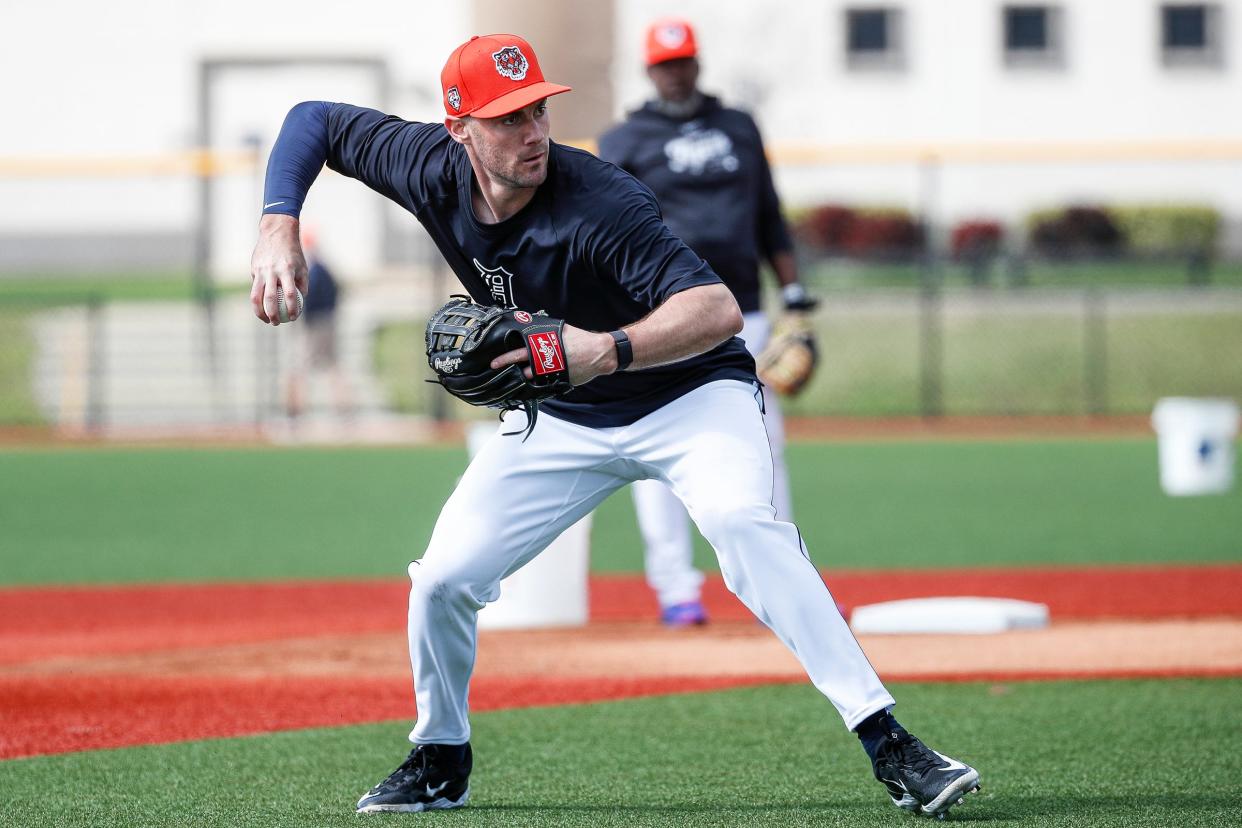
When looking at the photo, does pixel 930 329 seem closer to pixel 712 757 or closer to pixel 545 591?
pixel 545 591

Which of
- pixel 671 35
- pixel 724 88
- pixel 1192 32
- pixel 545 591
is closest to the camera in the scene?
pixel 671 35

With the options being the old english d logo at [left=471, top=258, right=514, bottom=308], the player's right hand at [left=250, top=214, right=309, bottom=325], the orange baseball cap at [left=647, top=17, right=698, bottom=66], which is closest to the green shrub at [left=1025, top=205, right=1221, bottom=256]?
the orange baseball cap at [left=647, top=17, right=698, bottom=66]

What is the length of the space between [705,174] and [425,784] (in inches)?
144

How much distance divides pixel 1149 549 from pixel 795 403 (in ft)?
34.7

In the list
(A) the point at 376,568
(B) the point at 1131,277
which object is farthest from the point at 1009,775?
(B) the point at 1131,277

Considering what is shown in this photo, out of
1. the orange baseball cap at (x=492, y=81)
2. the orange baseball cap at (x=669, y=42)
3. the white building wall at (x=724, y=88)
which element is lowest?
the orange baseball cap at (x=492, y=81)

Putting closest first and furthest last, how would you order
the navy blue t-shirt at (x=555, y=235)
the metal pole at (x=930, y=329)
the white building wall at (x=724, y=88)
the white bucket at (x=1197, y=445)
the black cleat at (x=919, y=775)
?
the black cleat at (x=919, y=775)
the navy blue t-shirt at (x=555, y=235)
the white bucket at (x=1197, y=445)
the metal pole at (x=930, y=329)
the white building wall at (x=724, y=88)

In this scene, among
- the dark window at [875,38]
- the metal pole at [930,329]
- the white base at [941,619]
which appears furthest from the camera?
the dark window at [875,38]

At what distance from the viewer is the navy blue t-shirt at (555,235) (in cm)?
438

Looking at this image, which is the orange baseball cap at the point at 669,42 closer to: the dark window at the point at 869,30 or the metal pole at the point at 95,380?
the metal pole at the point at 95,380

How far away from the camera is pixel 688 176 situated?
7.52 meters

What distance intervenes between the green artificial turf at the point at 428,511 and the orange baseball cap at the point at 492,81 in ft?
20.4

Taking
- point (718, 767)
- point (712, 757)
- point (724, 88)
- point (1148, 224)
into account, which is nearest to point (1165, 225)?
point (1148, 224)

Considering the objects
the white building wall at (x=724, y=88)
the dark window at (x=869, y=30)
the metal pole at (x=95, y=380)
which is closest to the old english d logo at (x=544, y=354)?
the metal pole at (x=95, y=380)
